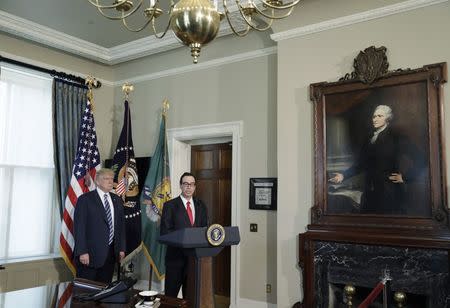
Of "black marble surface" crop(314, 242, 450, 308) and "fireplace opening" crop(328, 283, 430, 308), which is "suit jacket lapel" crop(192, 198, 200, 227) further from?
"fireplace opening" crop(328, 283, 430, 308)

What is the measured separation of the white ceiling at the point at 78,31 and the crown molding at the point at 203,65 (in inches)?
10.9

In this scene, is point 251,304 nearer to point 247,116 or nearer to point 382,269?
point 382,269

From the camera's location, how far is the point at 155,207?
14.5 feet

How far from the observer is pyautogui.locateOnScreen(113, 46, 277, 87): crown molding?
13.8ft

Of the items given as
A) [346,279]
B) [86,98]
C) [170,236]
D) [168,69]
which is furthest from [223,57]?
[170,236]

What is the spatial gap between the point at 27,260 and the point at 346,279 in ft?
10.7

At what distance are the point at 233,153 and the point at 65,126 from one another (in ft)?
6.64

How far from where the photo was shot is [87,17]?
422cm

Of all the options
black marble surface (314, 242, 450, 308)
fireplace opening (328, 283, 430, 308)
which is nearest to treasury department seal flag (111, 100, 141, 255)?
black marble surface (314, 242, 450, 308)

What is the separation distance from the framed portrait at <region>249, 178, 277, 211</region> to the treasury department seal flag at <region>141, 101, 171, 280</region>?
3.17ft

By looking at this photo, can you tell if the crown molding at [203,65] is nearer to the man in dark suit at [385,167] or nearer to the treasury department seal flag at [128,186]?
the treasury department seal flag at [128,186]

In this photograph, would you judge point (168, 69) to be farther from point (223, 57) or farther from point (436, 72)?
point (436, 72)

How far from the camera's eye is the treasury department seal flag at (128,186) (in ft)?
14.3

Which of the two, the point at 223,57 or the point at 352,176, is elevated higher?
the point at 223,57
